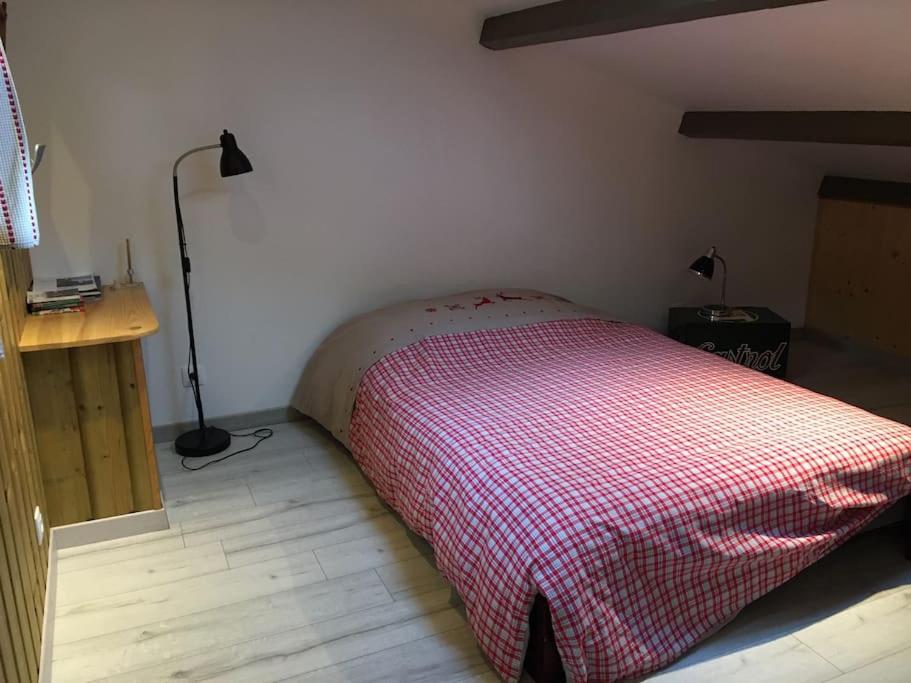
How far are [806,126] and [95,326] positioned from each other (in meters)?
2.93

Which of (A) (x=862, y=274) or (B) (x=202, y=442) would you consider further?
(A) (x=862, y=274)

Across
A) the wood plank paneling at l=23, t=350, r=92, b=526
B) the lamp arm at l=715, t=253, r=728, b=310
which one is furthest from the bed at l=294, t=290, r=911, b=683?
the lamp arm at l=715, t=253, r=728, b=310

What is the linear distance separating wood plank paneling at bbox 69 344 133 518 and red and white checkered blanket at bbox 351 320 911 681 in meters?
0.85

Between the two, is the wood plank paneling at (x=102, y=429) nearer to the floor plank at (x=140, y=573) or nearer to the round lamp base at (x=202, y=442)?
the floor plank at (x=140, y=573)

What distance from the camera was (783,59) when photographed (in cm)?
278

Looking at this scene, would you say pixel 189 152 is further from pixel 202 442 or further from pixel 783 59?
pixel 783 59

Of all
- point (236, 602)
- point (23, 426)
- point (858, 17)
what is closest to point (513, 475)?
point (236, 602)

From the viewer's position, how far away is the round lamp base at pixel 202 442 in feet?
10.4

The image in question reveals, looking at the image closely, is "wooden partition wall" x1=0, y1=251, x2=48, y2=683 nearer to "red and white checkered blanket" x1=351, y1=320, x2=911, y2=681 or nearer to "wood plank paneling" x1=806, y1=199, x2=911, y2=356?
"red and white checkered blanket" x1=351, y1=320, x2=911, y2=681

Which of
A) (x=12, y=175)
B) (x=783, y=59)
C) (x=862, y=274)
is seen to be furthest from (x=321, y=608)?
(x=862, y=274)

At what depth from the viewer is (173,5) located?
2959mm

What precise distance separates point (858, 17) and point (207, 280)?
253cm

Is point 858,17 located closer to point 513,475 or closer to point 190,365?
point 513,475

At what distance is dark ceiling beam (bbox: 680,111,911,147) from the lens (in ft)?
9.75
